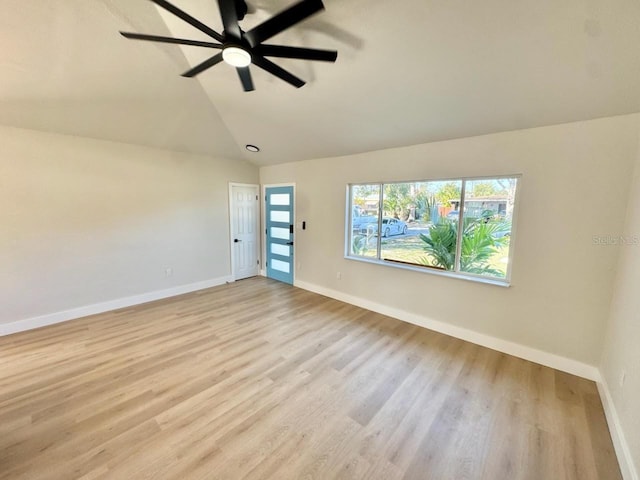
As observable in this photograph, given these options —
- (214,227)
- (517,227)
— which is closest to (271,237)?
(214,227)

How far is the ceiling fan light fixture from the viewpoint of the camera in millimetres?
1639

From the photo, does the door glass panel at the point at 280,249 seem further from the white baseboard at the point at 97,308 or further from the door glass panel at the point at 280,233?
the white baseboard at the point at 97,308

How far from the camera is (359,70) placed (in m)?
2.34

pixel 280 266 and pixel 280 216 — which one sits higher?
pixel 280 216

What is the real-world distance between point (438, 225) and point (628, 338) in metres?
1.89

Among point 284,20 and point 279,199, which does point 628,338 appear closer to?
point 284,20

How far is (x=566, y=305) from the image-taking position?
2.51m

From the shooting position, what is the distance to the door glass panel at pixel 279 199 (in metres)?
5.12

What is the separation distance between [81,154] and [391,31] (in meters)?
4.13

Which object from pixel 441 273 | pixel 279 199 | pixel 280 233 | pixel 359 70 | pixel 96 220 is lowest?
pixel 441 273

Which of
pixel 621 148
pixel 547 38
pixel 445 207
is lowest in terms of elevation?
pixel 445 207

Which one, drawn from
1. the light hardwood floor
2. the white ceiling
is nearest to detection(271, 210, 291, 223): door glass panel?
the white ceiling

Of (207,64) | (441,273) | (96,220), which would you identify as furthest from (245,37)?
(96,220)

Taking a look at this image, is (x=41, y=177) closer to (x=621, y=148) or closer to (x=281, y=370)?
(x=281, y=370)
